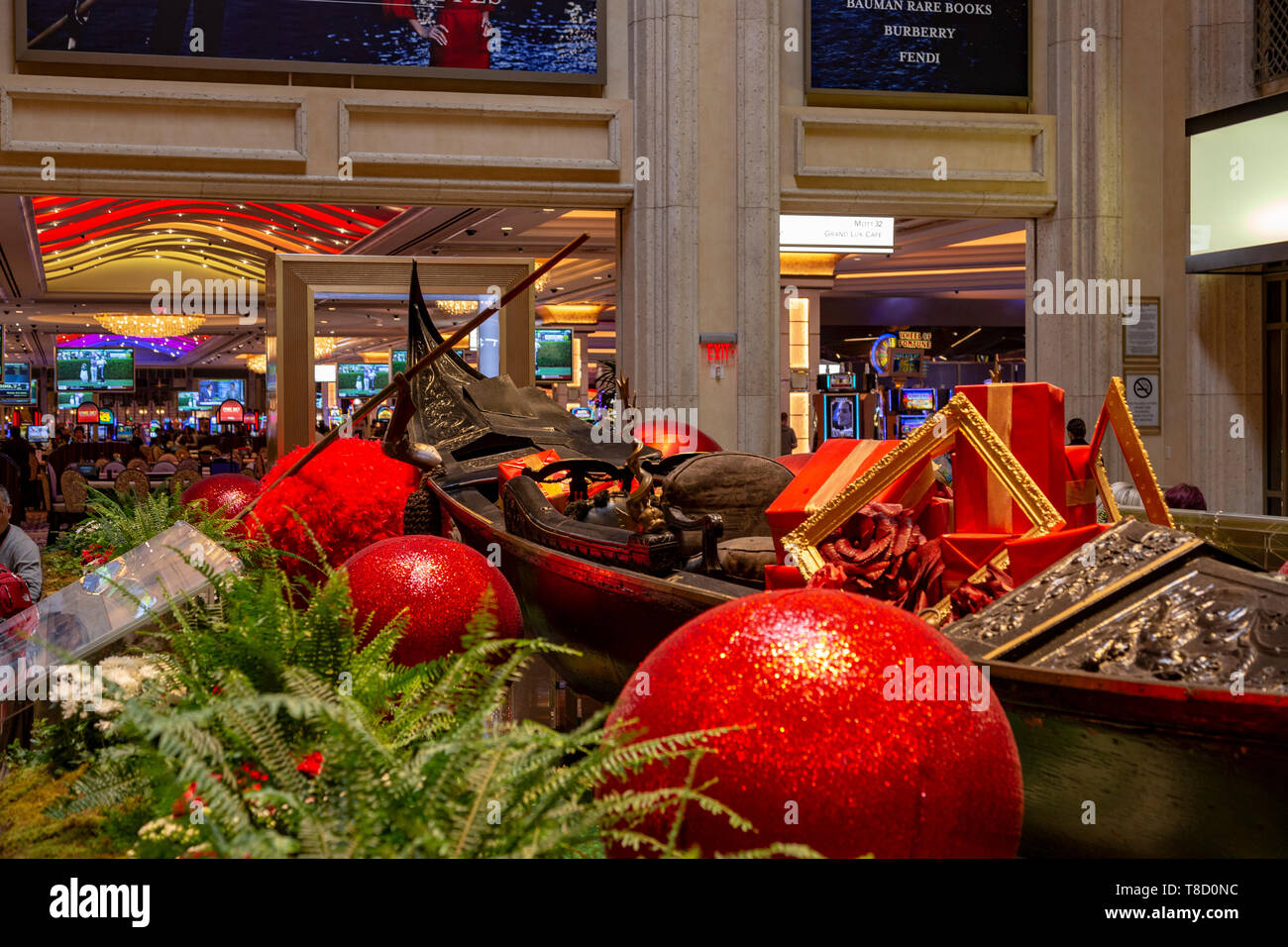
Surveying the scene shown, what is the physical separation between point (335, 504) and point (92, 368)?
1002 inches

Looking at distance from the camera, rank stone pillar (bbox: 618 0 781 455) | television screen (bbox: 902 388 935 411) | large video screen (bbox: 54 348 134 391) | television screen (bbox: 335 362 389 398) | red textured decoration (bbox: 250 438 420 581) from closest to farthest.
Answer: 1. red textured decoration (bbox: 250 438 420 581)
2. stone pillar (bbox: 618 0 781 455)
3. large video screen (bbox: 54 348 134 391)
4. television screen (bbox: 902 388 935 411)
5. television screen (bbox: 335 362 389 398)

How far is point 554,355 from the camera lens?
25812 millimetres

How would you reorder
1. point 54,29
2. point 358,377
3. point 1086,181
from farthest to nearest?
point 358,377 → point 1086,181 → point 54,29

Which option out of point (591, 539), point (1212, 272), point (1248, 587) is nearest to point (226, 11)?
point (591, 539)

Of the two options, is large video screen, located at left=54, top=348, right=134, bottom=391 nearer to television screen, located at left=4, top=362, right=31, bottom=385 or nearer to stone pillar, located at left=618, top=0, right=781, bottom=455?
television screen, located at left=4, top=362, right=31, bottom=385

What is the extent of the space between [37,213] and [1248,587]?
17715 mm

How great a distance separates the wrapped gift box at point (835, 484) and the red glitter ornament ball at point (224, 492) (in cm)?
348

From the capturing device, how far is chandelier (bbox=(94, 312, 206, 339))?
86.3 ft

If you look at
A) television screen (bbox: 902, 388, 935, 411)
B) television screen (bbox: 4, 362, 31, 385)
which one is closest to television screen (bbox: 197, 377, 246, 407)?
television screen (bbox: 4, 362, 31, 385)

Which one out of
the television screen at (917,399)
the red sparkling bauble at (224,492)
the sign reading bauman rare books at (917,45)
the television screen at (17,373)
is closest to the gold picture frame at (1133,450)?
the red sparkling bauble at (224,492)

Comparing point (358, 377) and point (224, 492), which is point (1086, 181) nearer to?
point (224, 492)

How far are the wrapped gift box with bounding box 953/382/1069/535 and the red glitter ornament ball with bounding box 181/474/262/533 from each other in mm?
3958

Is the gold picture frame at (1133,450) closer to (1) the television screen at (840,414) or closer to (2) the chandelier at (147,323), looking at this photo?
(1) the television screen at (840,414)

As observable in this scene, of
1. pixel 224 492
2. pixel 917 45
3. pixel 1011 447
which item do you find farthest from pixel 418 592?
pixel 917 45
